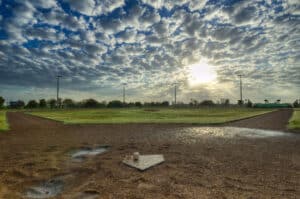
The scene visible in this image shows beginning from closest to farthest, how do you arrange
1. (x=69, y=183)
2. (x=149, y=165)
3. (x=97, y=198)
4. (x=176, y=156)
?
(x=97, y=198), (x=69, y=183), (x=149, y=165), (x=176, y=156)

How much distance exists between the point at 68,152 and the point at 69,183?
10.6 feet

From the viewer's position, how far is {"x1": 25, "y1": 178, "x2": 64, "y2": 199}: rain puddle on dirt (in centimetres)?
410

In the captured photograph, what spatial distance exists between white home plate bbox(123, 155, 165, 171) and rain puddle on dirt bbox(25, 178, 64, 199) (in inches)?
78.8

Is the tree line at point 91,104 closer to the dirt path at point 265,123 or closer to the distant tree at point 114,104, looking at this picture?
the distant tree at point 114,104

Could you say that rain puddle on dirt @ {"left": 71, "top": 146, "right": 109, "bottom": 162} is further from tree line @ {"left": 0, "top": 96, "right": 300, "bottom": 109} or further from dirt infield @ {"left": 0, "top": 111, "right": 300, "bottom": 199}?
tree line @ {"left": 0, "top": 96, "right": 300, "bottom": 109}

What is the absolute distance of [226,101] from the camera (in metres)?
99.9

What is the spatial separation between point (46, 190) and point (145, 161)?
2.86 m

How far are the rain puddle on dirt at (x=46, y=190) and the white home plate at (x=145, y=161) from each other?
6.56 feet

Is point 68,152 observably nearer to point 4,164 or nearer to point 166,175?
point 4,164

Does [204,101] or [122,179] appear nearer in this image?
[122,179]

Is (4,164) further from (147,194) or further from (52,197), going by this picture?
(147,194)

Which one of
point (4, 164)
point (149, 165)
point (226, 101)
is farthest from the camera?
point (226, 101)

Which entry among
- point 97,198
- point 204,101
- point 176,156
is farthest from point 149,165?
point 204,101

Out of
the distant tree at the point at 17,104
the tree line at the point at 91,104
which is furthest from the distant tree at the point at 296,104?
the distant tree at the point at 17,104
